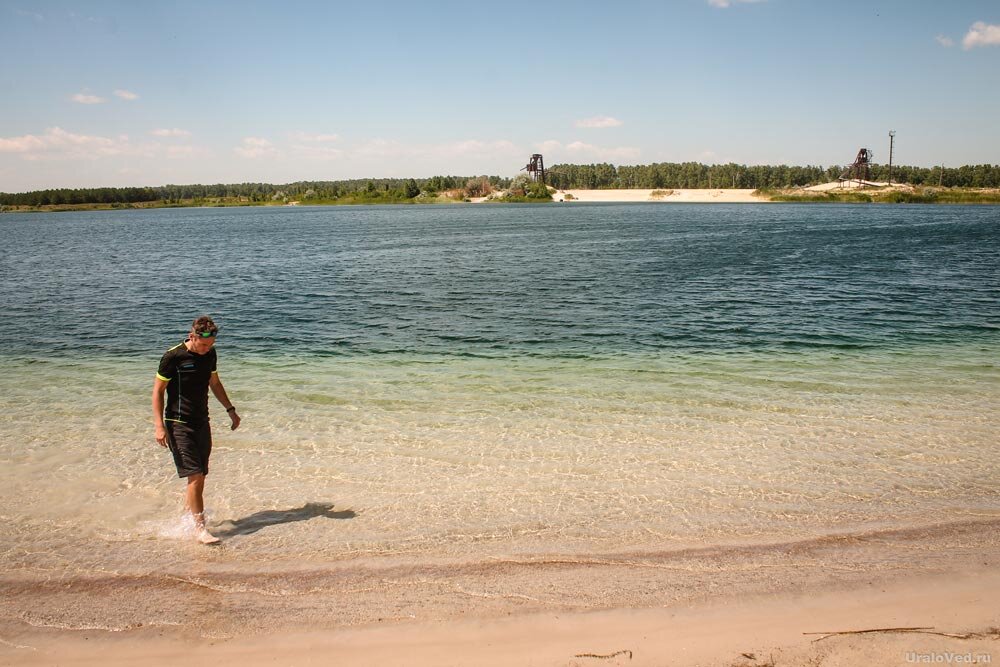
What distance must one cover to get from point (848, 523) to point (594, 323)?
13.6 meters

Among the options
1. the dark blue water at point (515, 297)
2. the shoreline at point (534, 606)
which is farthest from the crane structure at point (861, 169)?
the shoreline at point (534, 606)

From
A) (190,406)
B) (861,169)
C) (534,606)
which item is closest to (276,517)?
(190,406)

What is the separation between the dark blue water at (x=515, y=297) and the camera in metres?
18.0

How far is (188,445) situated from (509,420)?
17.9 ft

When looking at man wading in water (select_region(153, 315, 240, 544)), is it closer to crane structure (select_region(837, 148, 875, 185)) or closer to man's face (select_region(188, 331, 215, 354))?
man's face (select_region(188, 331, 215, 354))

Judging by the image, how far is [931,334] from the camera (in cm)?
1802

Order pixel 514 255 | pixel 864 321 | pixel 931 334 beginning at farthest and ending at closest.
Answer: pixel 514 255
pixel 864 321
pixel 931 334

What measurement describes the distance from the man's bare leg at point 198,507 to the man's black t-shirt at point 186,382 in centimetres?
68

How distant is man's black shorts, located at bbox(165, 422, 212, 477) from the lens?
653 centimetres

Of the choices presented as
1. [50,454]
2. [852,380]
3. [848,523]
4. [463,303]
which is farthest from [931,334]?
[50,454]

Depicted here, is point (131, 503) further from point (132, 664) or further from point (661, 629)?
point (661, 629)

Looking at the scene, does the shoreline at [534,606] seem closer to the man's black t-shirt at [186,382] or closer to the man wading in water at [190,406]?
the man wading in water at [190,406]

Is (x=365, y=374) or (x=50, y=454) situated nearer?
(x=50, y=454)

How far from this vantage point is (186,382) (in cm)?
645
